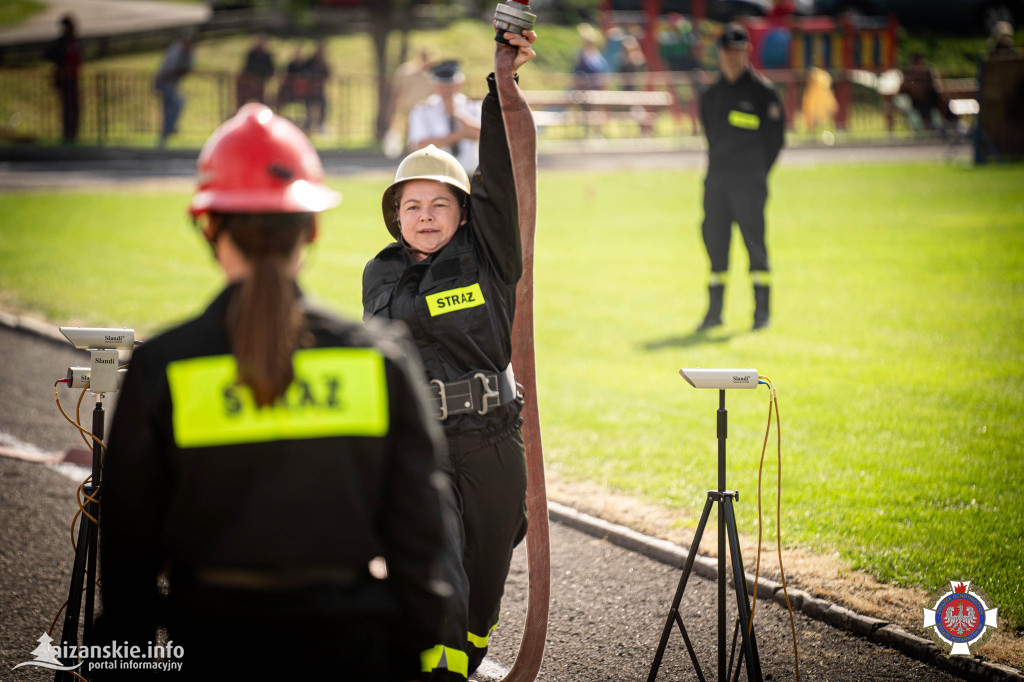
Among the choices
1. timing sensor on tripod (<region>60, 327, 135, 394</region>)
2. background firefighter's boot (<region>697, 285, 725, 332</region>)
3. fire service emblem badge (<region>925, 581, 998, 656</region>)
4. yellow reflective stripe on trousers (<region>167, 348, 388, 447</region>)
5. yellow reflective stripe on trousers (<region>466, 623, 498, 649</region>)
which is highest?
yellow reflective stripe on trousers (<region>167, 348, 388, 447</region>)

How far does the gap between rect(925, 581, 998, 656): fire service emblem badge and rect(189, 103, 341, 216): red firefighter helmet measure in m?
3.59

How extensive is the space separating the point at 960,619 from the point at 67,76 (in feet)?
82.4

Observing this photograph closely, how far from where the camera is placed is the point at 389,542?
7.32 ft

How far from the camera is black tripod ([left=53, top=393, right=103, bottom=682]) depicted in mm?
3764

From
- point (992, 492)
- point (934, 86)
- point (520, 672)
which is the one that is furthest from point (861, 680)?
point (934, 86)

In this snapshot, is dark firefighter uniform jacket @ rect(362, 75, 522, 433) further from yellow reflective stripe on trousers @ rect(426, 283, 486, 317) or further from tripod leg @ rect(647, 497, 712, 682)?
tripod leg @ rect(647, 497, 712, 682)

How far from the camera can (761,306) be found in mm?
10922

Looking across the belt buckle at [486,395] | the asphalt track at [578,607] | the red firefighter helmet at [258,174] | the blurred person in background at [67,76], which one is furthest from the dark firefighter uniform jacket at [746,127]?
the blurred person in background at [67,76]

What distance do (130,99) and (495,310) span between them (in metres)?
25.5

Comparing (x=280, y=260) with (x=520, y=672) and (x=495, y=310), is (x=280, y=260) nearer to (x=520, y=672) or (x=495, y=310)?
(x=495, y=310)

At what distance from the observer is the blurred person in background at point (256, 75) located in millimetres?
26438

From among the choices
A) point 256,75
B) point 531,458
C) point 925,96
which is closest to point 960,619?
point 531,458

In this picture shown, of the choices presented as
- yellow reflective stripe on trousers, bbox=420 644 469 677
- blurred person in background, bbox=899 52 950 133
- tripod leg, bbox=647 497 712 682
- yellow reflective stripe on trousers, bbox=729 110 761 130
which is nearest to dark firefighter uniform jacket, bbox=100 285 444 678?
yellow reflective stripe on trousers, bbox=420 644 469 677

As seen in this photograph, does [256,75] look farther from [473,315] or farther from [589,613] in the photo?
[473,315]
